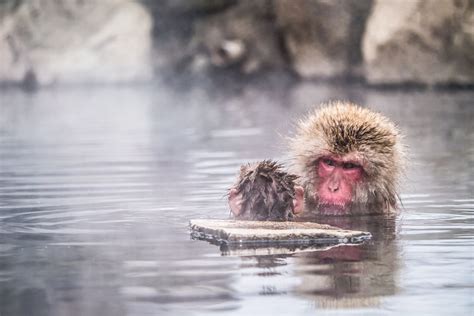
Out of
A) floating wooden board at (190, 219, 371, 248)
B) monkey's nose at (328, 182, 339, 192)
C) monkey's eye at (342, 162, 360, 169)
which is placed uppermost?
monkey's eye at (342, 162, 360, 169)

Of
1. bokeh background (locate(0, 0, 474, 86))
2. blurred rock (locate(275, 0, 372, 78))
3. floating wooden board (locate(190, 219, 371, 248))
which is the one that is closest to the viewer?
floating wooden board (locate(190, 219, 371, 248))

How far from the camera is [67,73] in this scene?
22625 millimetres

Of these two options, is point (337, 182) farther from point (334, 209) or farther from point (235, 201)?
point (235, 201)

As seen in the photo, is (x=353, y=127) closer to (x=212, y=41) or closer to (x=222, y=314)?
(x=222, y=314)

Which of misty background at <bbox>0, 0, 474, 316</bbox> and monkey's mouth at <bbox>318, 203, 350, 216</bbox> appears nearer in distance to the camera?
misty background at <bbox>0, 0, 474, 316</bbox>

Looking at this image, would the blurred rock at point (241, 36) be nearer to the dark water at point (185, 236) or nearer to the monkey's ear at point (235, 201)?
the dark water at point (185, 236)

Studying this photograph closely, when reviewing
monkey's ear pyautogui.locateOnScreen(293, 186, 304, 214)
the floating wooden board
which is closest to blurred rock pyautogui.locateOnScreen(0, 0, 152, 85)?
monkey's ear pyautogui.locateOnScreen(293, 186, 304, 214)

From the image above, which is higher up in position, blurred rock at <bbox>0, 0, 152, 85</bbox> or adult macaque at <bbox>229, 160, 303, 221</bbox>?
blurred rock at <bbox>0, 0, 152, 85</bbox>

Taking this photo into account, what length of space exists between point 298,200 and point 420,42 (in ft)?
42.2

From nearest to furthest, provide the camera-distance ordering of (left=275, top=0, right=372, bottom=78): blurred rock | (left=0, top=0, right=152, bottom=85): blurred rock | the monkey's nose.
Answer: the monkey's nose, (left=275, top=0, right=372, bottom=78): blurred rock, (left=0, top=0, right=152, bottom=85): blurred rock

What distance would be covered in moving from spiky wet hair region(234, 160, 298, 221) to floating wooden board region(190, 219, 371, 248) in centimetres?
34

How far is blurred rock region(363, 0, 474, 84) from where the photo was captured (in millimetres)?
18500

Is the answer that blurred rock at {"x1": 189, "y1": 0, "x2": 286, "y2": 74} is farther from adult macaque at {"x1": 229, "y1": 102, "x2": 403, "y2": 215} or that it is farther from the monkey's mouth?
the monkey's mouth

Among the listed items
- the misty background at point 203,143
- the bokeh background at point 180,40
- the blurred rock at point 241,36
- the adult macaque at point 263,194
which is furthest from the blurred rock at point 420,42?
the adult macaque at point 263,194
